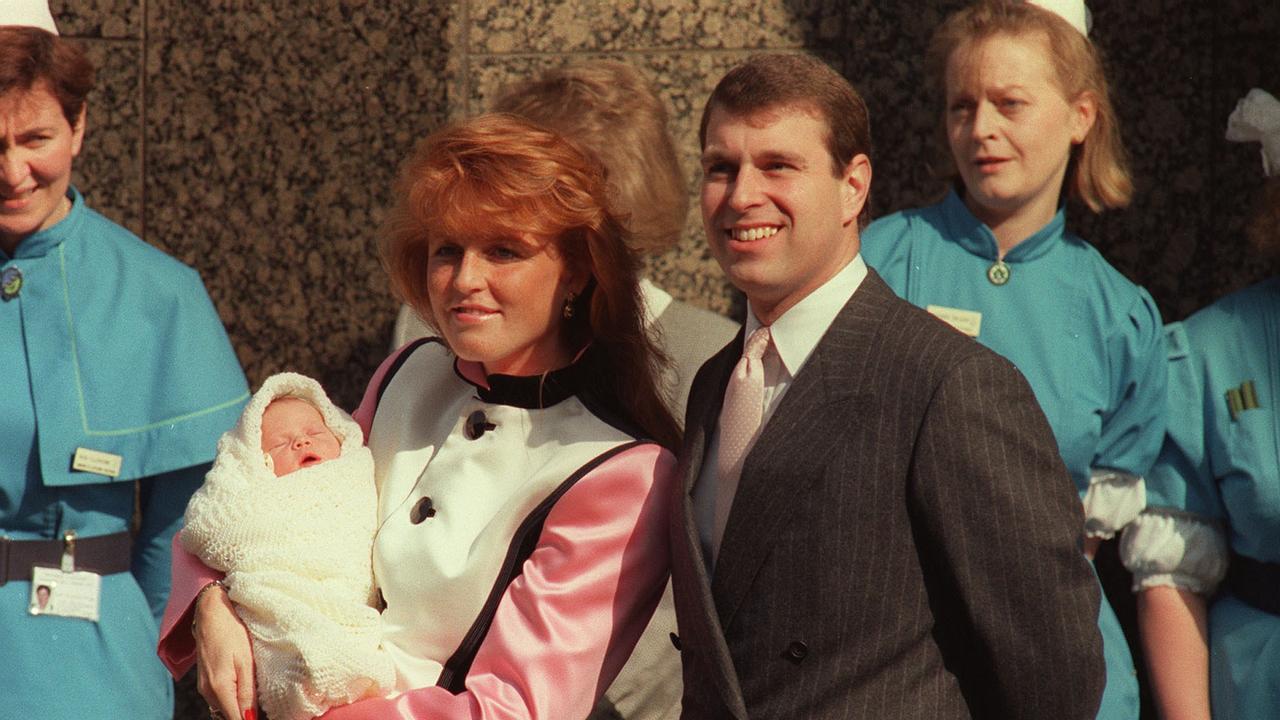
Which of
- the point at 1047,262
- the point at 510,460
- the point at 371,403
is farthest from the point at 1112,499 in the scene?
the point at 371,403

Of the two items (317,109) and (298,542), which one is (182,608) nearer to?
(298,542)

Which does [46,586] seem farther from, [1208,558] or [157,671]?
[1208,558]

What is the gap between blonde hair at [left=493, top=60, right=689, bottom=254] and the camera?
413 cm

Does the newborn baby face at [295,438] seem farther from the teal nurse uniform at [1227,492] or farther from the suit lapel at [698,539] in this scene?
the teal nurse uniform at [1227,492]

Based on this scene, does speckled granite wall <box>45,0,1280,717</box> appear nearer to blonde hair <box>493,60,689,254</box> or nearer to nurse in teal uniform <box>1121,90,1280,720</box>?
blonde hair <box>493,60,689,254</box>

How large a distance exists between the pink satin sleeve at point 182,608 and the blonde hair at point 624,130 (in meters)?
1.30

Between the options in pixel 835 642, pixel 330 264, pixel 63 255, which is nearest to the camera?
pixel 835 642

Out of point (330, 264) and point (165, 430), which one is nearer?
point (165, 430)

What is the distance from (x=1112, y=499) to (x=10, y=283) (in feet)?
9.02

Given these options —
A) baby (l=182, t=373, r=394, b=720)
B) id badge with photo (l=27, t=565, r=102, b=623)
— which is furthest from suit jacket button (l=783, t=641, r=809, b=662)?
id badge with photo (l=27, t=565, r=102, b=623)

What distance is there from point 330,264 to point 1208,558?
103 inches

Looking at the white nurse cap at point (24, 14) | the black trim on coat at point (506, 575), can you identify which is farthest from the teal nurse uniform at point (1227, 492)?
the white nurse cap at point (24, 14)

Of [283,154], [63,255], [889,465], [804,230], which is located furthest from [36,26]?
[889,465]

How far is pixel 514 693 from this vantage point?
287 centimetres
